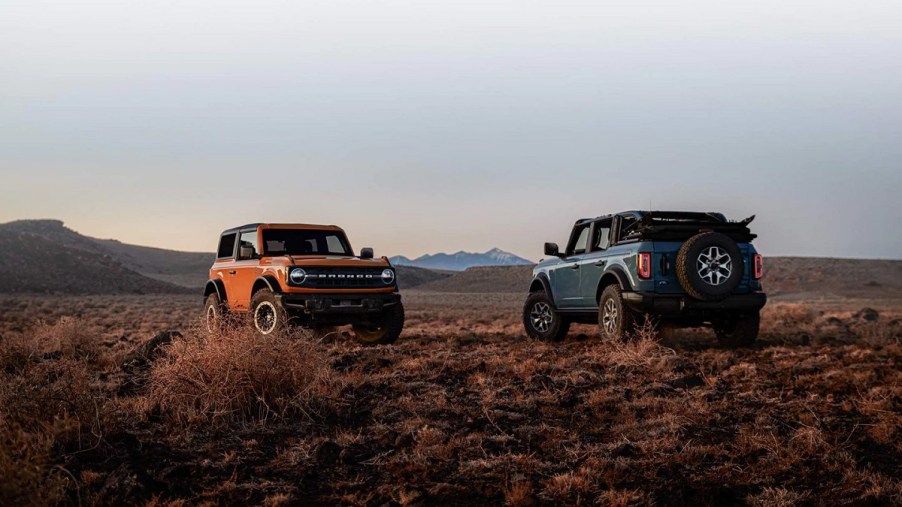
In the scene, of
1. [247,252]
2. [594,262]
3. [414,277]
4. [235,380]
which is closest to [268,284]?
[247,252]

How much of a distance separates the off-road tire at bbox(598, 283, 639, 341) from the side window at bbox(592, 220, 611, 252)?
972 millimetres

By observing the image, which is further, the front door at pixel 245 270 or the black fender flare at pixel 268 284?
the front door at pixel 245 270

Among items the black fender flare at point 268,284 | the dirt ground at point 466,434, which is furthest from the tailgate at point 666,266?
the black fender flare at point 268,284

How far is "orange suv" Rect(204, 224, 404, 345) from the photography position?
39.5ft

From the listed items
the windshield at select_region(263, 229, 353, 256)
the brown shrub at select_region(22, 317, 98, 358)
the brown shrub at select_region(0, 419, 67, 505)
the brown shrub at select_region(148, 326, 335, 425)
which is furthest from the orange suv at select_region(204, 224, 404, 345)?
the brown shrub at select_region(0, 419, 67, 505)

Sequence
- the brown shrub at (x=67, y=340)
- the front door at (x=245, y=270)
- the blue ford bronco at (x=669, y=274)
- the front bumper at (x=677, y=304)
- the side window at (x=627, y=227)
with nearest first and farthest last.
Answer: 1. the blue ford bronco at (x=669, y=274)
2. the front bumper at (x=677, y=304)
3. the side window at (x=627, y=227)
4. the brown shrub at (x=67, y=340)
5. the front door at (x=245, y=270)

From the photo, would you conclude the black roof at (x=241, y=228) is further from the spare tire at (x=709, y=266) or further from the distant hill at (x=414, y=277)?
the distant hill at (x=414, y=277)

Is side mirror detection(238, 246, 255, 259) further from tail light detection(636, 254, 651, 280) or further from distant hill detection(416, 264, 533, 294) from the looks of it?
distant hill detection(416, 264, 533, 294)

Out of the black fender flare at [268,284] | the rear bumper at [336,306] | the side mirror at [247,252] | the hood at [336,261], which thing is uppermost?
the side mirror at [247,252]

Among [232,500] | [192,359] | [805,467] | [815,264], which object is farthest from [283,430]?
[815,264]

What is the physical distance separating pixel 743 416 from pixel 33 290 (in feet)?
188

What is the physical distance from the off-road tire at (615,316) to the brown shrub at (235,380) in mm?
5004

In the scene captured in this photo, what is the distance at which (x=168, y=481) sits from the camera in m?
5.20

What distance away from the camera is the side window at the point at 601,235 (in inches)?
495
